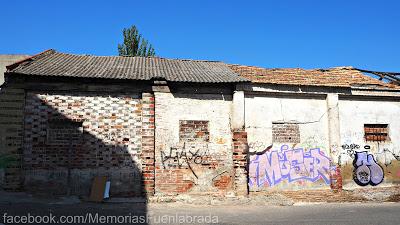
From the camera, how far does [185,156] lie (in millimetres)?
10812

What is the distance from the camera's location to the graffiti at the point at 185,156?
10.7 m

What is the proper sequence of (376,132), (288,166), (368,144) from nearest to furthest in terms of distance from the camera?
1. (288,166)
2. (368,144)
3. (376,132)

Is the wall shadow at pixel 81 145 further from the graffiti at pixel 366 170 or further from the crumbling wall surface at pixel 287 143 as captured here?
the graffiti at pixel 366 170

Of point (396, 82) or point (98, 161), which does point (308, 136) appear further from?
point (98, 161)

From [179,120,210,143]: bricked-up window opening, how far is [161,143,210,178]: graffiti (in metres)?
0.22

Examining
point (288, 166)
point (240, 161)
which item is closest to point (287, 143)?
point (288, 166)

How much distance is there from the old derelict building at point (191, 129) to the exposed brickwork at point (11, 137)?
0.09 ft

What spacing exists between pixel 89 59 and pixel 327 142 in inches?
346

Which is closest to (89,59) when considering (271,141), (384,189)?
(271,141)

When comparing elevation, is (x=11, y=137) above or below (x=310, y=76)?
below

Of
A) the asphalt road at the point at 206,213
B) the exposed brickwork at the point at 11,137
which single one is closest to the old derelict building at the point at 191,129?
the exposed brickwork at the point at 11,137

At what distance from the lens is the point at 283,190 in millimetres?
11445

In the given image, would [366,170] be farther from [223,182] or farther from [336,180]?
[223,182]

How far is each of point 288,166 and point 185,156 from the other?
131 inches
